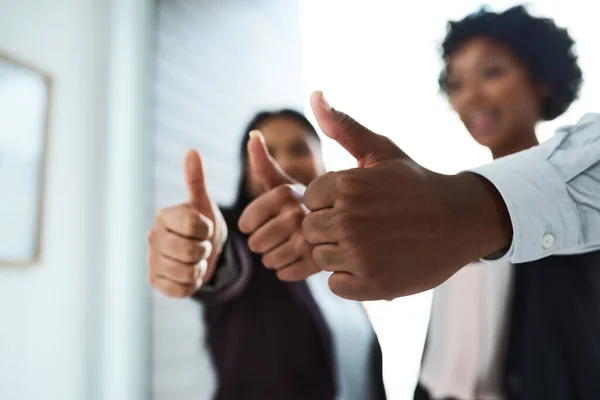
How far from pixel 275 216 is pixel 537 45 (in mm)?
599

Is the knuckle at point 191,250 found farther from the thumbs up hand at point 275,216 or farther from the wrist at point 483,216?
the wrist at point 483,216

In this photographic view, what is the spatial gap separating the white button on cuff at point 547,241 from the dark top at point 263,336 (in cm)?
→ 68

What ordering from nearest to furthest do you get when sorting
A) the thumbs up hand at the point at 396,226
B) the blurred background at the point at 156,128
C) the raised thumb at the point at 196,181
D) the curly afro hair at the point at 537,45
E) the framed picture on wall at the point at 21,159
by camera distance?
the thumbs up hand at the point at 396,226 → the raised thumb at the point at 196,181 → the curly afro hair at the point at 537,45 → the blurred background at the point at 156,128 → the framed picture on wall at the point at 21,159

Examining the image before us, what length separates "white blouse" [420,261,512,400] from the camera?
3.05ft

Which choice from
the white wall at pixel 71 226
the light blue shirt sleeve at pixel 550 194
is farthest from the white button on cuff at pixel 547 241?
the white wall at pixel 71 226

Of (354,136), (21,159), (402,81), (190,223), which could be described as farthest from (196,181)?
(21,159)

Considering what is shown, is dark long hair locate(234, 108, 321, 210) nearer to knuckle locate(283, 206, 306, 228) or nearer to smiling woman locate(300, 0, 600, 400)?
smiling woman locate(300, 0, 600, 400)

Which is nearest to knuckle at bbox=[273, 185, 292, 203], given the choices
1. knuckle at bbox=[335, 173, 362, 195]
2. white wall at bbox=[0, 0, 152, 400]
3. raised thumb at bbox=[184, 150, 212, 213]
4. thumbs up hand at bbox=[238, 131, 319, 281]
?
thumbs up hand at bbox=[238, 131, 319, 281]

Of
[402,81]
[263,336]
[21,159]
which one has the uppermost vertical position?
[402,81]

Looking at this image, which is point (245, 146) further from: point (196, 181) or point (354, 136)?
point (354, 136)

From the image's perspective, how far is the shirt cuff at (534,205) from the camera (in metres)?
0.55

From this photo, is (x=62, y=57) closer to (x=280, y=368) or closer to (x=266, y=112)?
(x=266, y=112)

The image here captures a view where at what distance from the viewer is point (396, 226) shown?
0.50 meters

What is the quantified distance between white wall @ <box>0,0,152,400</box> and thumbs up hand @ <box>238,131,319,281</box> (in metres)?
0.64
